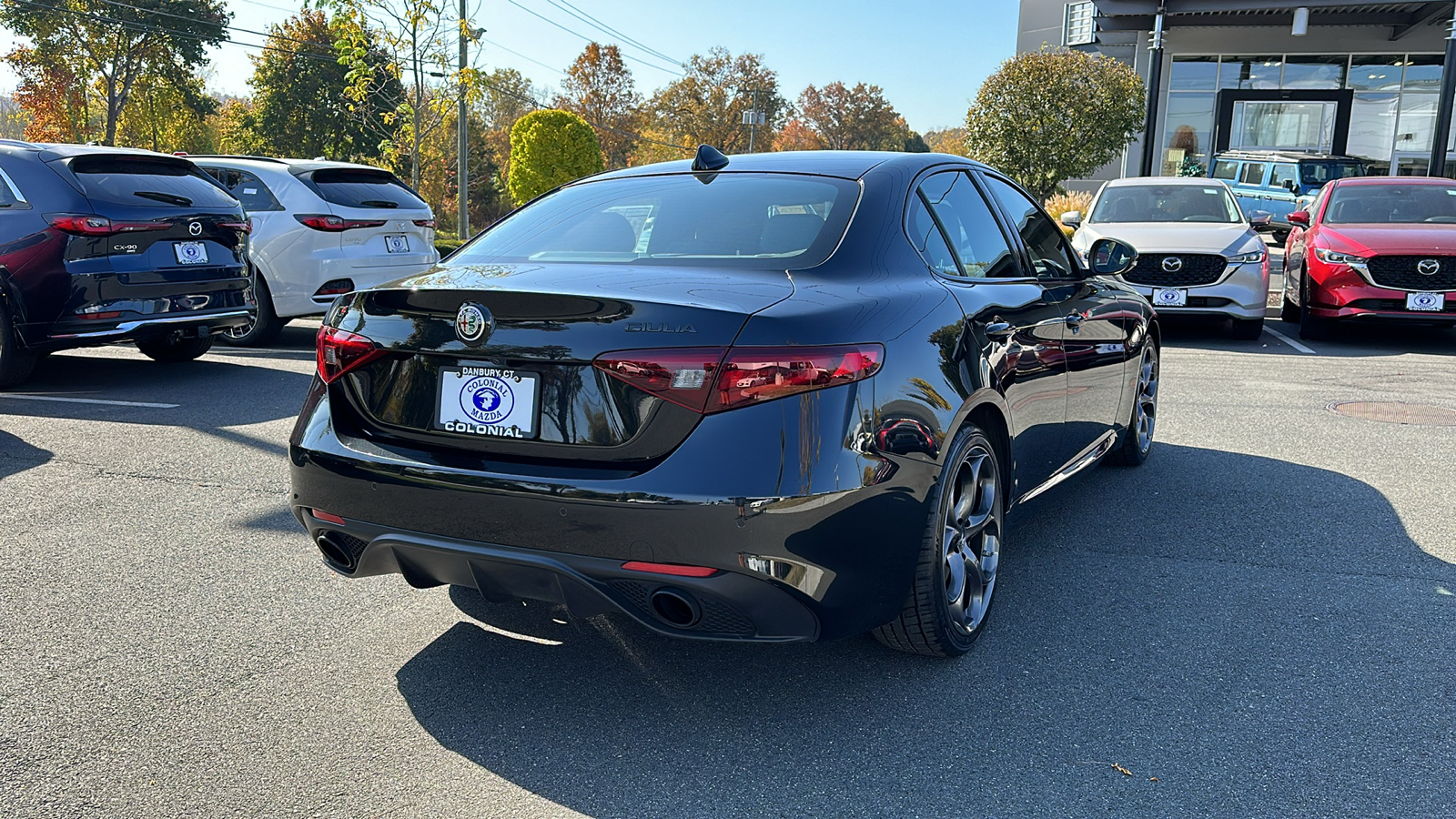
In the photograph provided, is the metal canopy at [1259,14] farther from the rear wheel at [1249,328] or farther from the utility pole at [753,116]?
the utility pole at [753,116]

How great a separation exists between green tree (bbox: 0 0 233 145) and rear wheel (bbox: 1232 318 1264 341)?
135 feet

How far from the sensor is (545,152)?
125 ft

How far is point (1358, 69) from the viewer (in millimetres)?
27734

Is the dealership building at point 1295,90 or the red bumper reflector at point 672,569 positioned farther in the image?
the dealership building at point 1295,90

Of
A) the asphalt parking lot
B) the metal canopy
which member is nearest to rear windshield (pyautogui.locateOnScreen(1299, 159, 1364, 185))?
the metal canopy

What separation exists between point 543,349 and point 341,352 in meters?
0.72

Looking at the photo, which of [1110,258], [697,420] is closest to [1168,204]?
[1110,258]

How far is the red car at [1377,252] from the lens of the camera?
10.0 m

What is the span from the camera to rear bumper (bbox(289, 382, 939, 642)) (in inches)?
103

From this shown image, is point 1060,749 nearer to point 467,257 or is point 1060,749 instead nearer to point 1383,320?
point 467,257

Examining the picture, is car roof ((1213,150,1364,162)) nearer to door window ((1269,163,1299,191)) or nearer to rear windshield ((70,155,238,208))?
door window ((1269,163,1299,191))

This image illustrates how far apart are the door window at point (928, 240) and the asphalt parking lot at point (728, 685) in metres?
1.05

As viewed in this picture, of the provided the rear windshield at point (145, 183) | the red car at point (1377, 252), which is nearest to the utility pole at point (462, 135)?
the rear windshield at point (145, 183)

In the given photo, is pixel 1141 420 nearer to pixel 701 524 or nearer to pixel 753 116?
pixel 701 524
